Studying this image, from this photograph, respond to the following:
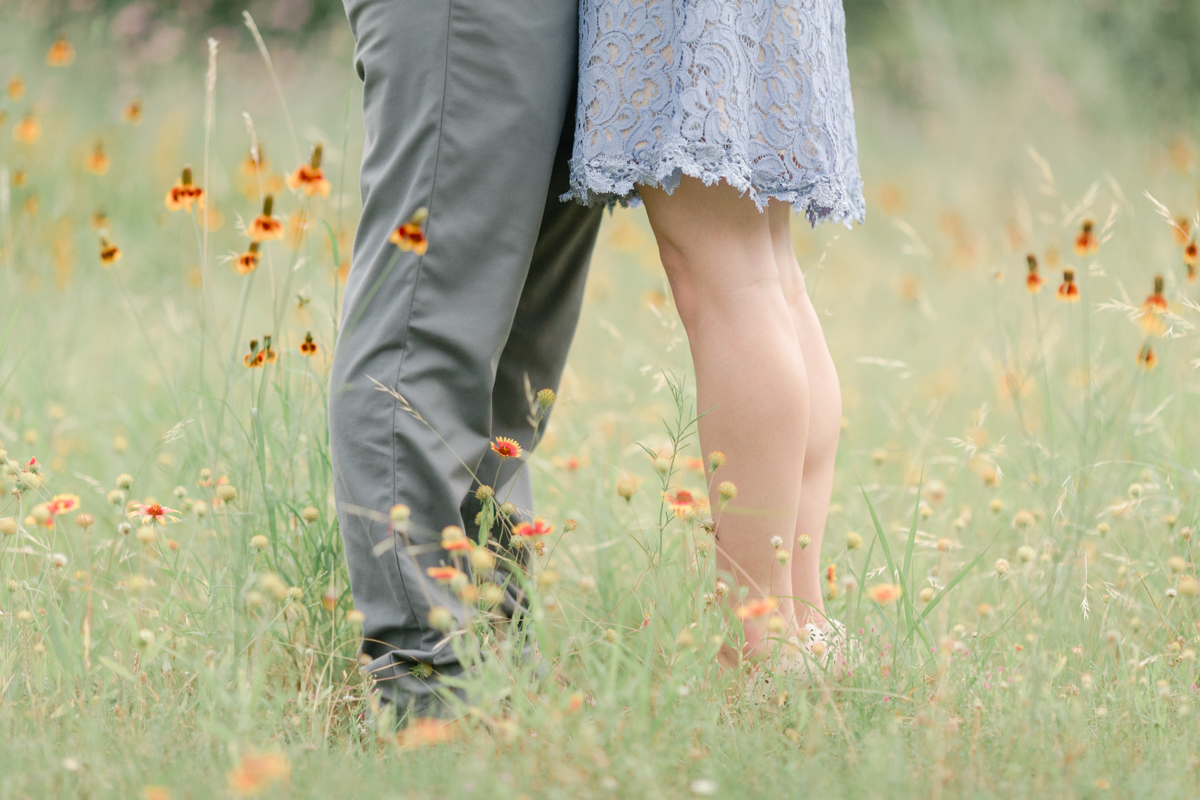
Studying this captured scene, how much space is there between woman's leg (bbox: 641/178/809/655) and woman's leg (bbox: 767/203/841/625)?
0.10 metres

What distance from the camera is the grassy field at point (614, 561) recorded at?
3.22 feet

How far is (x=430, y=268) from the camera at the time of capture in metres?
1.16

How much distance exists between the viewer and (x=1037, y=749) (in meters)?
1.01

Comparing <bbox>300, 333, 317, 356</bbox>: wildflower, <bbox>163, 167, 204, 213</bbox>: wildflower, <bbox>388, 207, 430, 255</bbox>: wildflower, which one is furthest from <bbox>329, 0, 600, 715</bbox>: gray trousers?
<bbox>163, 167, 204, 213</bbox>: wildflower

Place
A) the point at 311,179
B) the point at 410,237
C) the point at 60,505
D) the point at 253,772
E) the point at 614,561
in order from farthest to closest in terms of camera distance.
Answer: the point at 614,561, the point at 311,179, the point at 60,505, the point at 410,237, the point at 253,772

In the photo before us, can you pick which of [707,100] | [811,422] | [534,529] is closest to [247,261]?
[534,529]

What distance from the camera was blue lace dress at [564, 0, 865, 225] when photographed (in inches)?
42.9

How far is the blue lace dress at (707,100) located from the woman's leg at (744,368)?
0.22 ft

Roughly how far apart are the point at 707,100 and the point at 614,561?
92 cm

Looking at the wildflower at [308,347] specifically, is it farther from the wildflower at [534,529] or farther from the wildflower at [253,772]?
the wildflower at [253,772]

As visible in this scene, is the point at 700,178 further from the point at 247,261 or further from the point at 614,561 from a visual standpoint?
the point at 614,561

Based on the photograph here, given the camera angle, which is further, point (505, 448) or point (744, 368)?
point (505, 448)

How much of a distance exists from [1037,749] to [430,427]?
743mm

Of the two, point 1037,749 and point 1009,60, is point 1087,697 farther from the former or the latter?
point 1009,60
